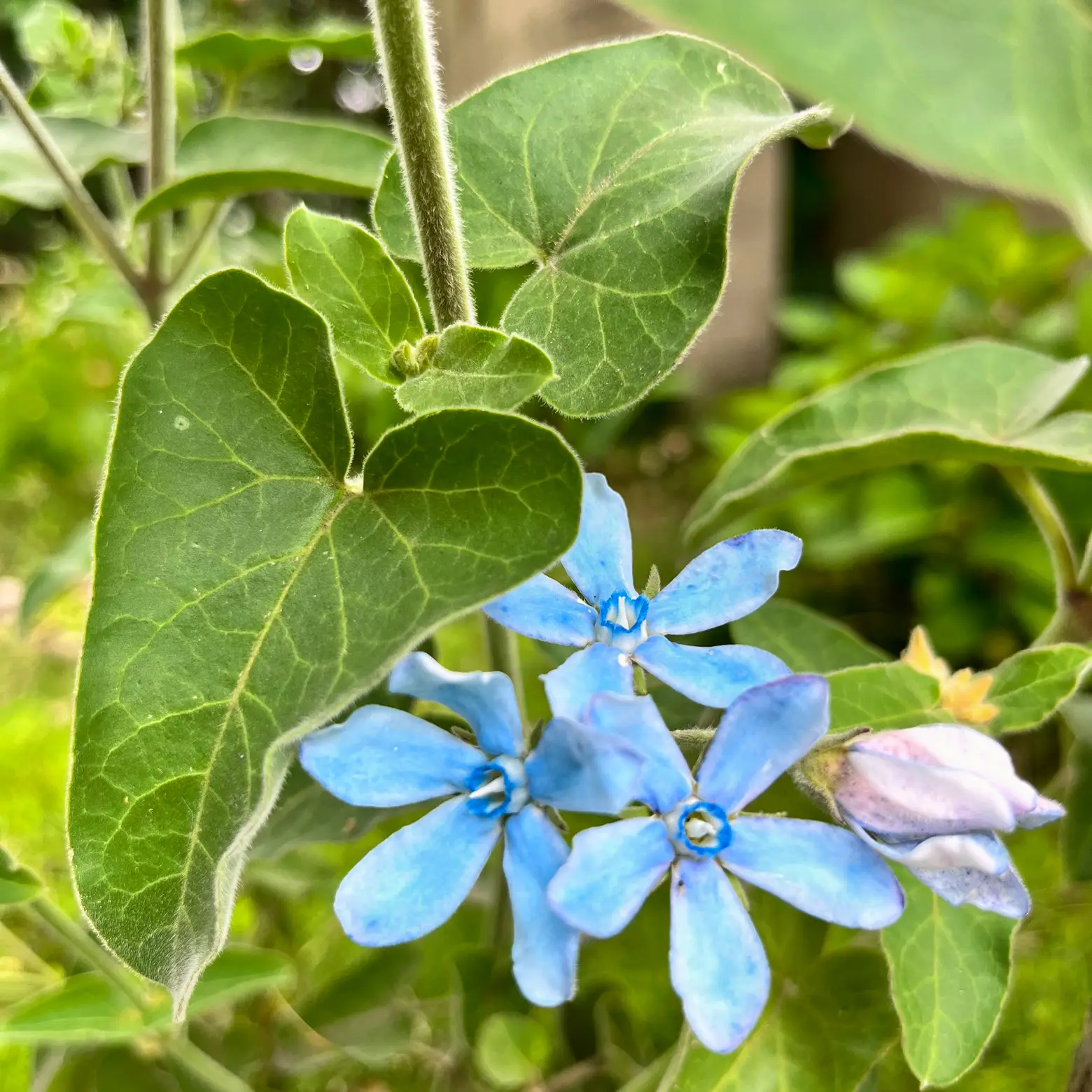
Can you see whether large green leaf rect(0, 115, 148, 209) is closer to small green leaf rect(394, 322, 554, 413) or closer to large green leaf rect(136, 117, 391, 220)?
large green leaf rect(136, 117, 391, 220)

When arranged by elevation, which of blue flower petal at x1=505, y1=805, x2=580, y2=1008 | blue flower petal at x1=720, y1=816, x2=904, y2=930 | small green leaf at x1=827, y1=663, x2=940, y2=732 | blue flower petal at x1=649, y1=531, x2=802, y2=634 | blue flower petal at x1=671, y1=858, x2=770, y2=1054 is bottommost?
small green leaf at x1=827, y1=663, x2=940, y2=732

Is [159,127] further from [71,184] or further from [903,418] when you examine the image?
[903,418]

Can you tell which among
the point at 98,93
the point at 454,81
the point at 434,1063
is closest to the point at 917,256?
the point at 454,81

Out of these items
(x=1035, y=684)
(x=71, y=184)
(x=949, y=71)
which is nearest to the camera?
(x=949, y=71)

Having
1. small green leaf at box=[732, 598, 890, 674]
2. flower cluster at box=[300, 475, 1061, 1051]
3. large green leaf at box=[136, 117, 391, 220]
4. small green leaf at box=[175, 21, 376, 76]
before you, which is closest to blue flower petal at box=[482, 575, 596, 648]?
flower cluster at box=[300, 475, 1061, 1051]

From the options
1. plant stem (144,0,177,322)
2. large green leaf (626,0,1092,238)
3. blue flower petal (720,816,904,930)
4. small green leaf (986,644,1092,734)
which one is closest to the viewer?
large green leaf (626,0,1092,238)

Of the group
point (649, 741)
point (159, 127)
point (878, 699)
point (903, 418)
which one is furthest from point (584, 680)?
point (159, 127)
